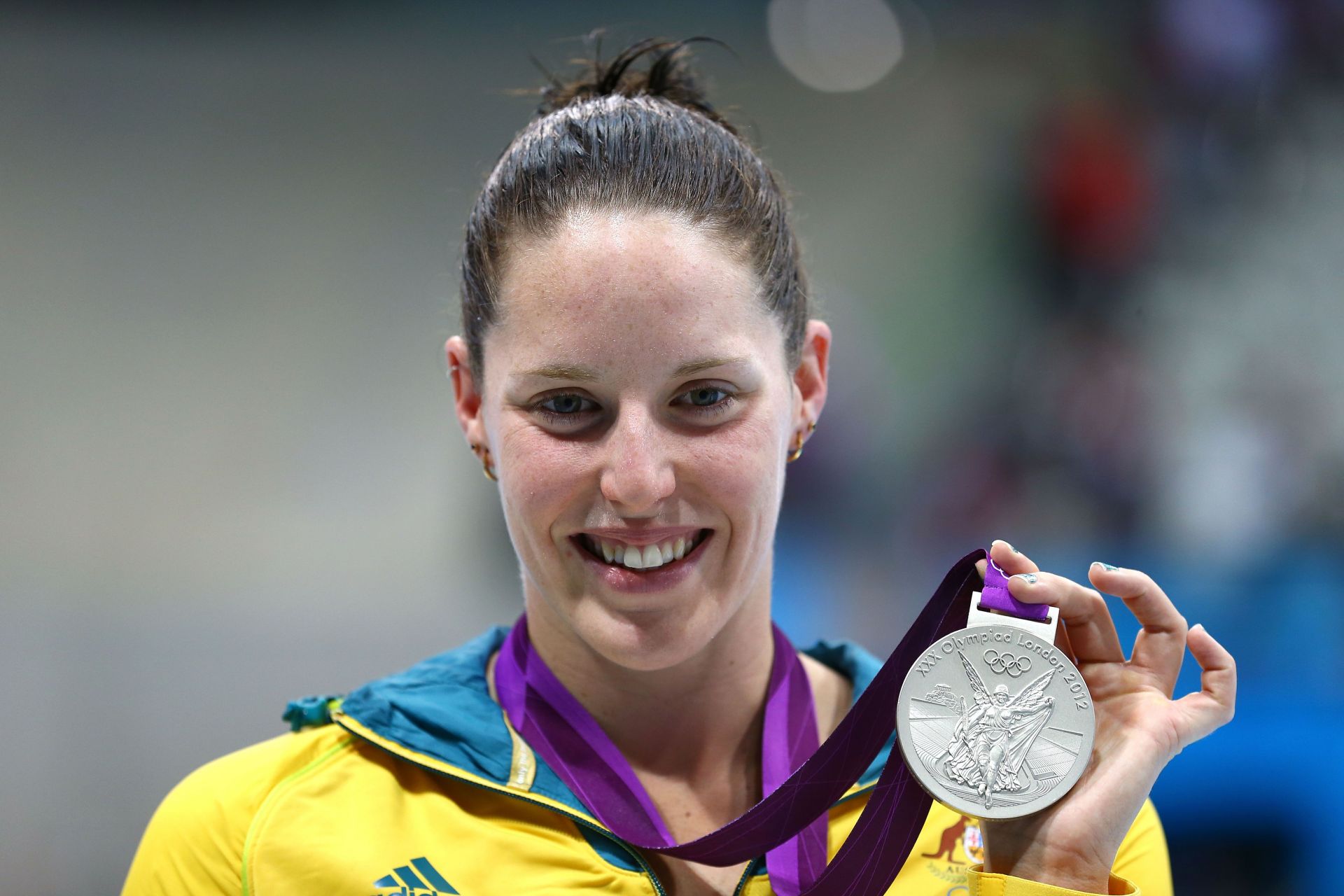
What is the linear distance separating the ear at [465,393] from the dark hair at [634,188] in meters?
0.04

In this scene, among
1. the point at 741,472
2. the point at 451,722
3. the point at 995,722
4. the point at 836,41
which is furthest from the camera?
the point at 836,41

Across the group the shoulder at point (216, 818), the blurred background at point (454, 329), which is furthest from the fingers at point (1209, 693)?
the blurred background at point (454, 329)

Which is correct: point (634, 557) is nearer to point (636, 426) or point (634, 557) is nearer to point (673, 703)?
point (636, 426)

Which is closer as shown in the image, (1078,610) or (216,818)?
(1078,610)

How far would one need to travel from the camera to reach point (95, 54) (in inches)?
137

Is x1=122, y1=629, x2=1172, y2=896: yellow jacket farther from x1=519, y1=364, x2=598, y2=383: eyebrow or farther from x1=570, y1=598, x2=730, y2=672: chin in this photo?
x1=519, y1=364, x2=598, y2=383: eyebrow

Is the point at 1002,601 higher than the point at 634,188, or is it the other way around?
the point at 634,188

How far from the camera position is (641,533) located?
137cm

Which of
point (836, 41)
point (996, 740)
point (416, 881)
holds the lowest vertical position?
point (416, 881)

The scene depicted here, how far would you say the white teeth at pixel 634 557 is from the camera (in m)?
1.38

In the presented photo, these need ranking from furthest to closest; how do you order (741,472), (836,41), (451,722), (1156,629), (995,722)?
1. (836,41)
2. (451,722)
3. (741,472)
4. (1156,629)
5. (995,722)

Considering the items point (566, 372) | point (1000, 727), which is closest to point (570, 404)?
point (566, 372)

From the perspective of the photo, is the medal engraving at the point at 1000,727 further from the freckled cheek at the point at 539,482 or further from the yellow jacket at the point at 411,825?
the freckled cheek at the point at 539,482

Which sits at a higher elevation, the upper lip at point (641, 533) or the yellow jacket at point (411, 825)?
the upper lip at point (641, 533)
